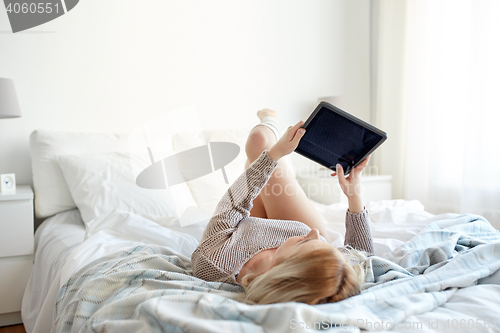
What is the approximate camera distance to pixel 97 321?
30.5 inches

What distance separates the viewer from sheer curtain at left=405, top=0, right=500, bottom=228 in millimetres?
2273

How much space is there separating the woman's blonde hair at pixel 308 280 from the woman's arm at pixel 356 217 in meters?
0.44

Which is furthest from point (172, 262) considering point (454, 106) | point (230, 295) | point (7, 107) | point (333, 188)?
point (454, 106)

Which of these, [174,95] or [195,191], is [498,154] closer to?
[195,191]

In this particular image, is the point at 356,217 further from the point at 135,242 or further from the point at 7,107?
the point at 7,107

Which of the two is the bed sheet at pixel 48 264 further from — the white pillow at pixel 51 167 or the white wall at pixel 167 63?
the white wall at pixel 167 63

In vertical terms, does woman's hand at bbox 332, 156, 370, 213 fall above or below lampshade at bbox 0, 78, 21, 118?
below

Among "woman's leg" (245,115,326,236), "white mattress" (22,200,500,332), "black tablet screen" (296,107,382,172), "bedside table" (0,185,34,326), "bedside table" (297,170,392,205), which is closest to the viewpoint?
"white mattress" (22,200,500,332)

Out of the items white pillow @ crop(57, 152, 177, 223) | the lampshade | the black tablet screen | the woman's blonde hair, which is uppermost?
the lampshade

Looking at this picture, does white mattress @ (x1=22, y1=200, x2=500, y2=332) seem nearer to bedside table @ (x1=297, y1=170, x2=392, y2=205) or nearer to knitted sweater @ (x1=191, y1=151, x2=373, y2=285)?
knitted sweater @ (x1=191, y1=151, x2=373, y2=285)

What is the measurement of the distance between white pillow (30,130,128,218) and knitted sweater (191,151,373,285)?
3.83ft

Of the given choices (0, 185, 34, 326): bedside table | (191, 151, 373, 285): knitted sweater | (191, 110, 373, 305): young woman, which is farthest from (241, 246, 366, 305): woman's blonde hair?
(0, 185, 34, 326): bedside table

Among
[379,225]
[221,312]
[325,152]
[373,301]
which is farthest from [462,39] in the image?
[221,312]

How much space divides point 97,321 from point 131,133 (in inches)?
69.1
